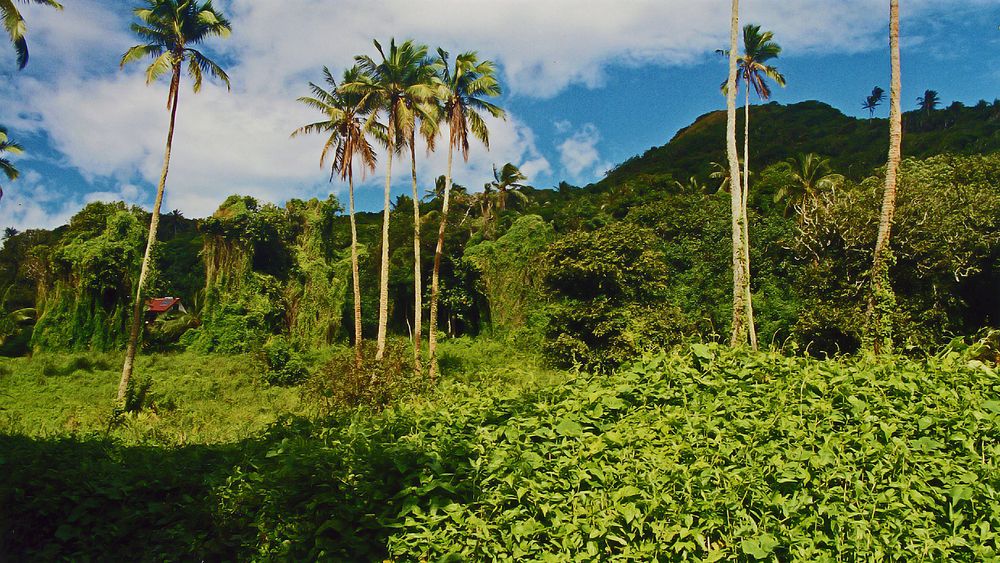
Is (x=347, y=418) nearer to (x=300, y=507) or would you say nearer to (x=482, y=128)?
(x=300, y=507)

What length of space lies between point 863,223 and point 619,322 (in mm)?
8084

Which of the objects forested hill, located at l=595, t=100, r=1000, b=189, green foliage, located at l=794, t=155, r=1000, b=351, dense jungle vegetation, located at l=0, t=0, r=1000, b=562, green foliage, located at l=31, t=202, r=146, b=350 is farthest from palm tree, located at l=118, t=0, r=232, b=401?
forested hill, located at l=595, t=100, r=1000, b=189

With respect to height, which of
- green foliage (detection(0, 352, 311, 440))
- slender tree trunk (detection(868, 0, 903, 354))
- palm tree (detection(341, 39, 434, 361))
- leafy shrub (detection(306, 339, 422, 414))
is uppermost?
palm tree (detection(341, 39, 434, 361))

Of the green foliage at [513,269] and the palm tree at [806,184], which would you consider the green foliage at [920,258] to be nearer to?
the palm tree at [806,184]

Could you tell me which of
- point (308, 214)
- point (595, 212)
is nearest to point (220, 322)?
point (308, 214)

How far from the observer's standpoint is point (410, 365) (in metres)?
18.2

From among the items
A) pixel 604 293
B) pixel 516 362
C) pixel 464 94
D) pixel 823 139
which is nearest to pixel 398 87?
pixel 464 94

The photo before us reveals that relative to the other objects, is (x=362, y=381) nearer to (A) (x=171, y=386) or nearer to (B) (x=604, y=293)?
(B) (x=604, y=293)

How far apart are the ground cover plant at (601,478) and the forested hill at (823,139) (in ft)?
117

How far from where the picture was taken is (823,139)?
54.9 m

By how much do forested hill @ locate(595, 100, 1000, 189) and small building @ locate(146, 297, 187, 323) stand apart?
3575 centimetres

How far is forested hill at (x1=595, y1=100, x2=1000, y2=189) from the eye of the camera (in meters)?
39.3

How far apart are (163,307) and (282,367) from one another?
12757mm

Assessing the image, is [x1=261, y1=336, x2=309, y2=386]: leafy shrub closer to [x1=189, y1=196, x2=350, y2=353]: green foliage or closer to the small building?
[x1=189, y1=196, x2=350, y2=353]: green foliage
